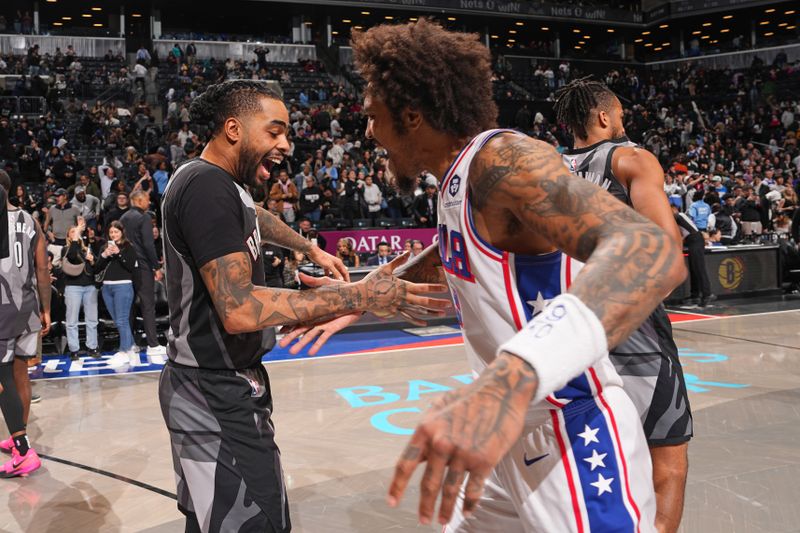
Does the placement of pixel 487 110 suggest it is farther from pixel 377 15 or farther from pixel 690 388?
pixel 377 15

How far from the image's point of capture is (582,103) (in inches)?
141

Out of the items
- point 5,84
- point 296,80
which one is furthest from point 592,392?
point 296,80

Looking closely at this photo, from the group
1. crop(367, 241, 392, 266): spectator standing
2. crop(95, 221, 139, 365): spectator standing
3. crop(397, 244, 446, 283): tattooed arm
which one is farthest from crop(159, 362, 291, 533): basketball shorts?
crop(367, 241, 392, 266): spectator standing

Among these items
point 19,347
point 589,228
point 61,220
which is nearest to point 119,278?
point 61,220

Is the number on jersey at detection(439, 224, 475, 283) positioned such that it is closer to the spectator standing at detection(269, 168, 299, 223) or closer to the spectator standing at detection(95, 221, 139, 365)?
the spectator standing at detection(95, 221, 139, 365)

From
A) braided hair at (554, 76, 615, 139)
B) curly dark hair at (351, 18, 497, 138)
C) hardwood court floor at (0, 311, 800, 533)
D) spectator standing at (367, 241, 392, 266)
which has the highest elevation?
braided hair at (554, 76, 615, 139)

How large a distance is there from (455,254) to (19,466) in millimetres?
4302

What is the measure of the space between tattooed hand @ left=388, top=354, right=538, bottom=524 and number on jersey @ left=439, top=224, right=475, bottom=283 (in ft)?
2.19

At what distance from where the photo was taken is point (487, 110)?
196 centimetres

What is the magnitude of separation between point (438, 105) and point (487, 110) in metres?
0.15

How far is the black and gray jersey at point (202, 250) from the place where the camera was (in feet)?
7.94

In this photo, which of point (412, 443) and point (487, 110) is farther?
point (487, 110)

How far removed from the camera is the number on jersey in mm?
1752

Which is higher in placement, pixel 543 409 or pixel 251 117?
pixel 251 117
